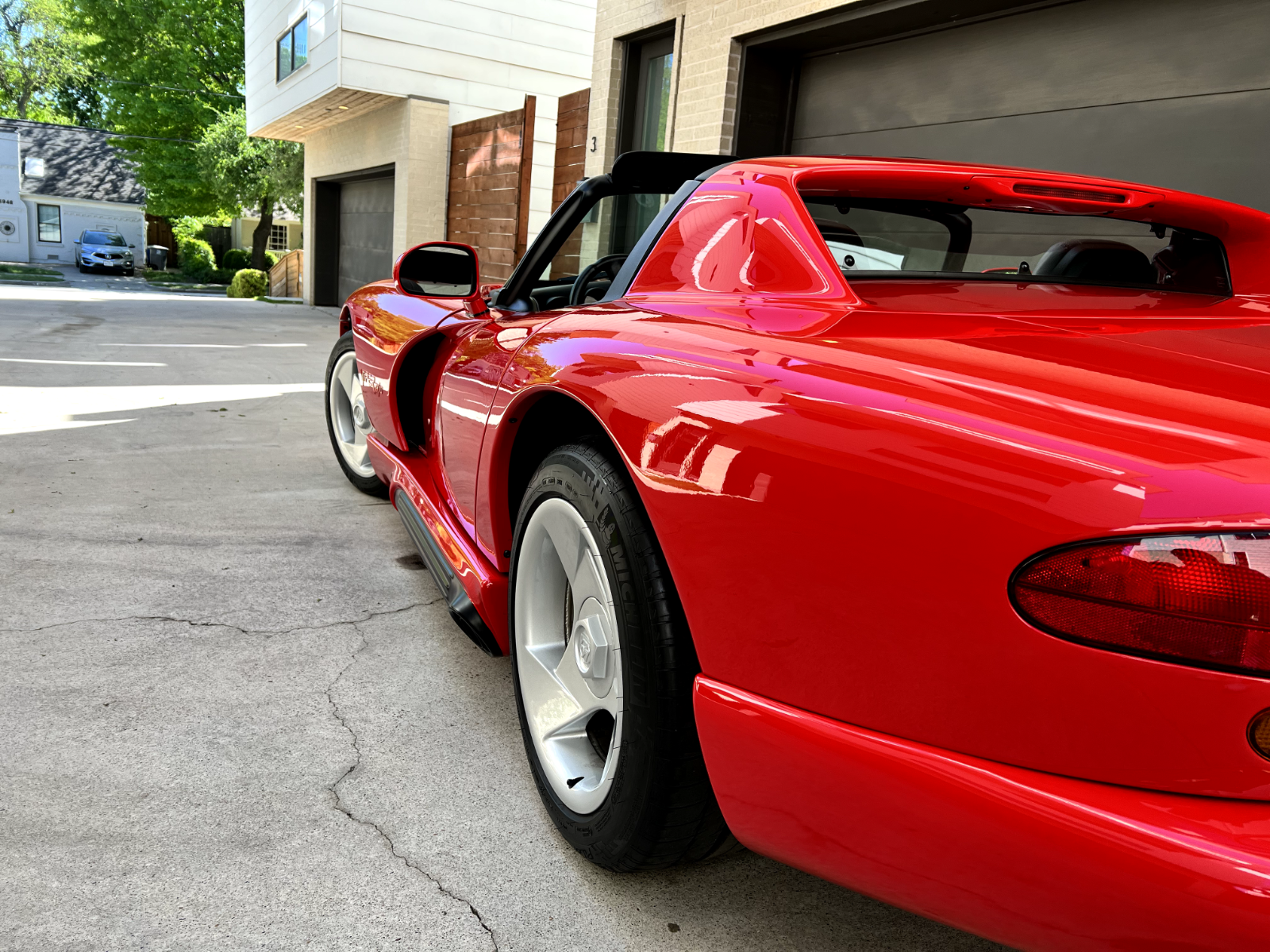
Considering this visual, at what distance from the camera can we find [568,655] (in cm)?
182

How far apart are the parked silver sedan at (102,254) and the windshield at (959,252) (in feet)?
131

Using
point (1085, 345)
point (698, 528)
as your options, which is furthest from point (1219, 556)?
point (698, 528)

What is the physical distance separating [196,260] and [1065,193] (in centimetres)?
3866

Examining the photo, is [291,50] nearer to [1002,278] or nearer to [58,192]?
[1002,278]

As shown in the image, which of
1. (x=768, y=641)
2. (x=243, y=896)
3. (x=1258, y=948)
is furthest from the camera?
(x=243, y=896)

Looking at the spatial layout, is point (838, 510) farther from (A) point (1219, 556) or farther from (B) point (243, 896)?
(B) point (243, 896)

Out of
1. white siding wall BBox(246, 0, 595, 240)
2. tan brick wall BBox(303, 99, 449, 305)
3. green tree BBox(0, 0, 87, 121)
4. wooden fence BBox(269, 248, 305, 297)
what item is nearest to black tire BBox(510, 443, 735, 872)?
tan brick wall BBox(303, 99, 449, 305)

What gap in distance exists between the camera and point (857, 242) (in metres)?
2.45

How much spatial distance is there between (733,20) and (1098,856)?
23.4 ft

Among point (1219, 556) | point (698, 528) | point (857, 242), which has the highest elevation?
point (857, 242)

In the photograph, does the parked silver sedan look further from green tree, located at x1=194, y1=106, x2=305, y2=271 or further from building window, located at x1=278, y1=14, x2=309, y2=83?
building window, located at x1=278, y1=14, x2=309, y2=83

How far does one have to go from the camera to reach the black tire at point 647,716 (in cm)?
144

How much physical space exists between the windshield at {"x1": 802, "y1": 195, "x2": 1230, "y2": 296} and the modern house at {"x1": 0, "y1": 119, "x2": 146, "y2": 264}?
4509 centimetres

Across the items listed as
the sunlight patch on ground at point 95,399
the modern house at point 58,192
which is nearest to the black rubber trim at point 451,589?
the sunlight patch on ground at point 95,399
